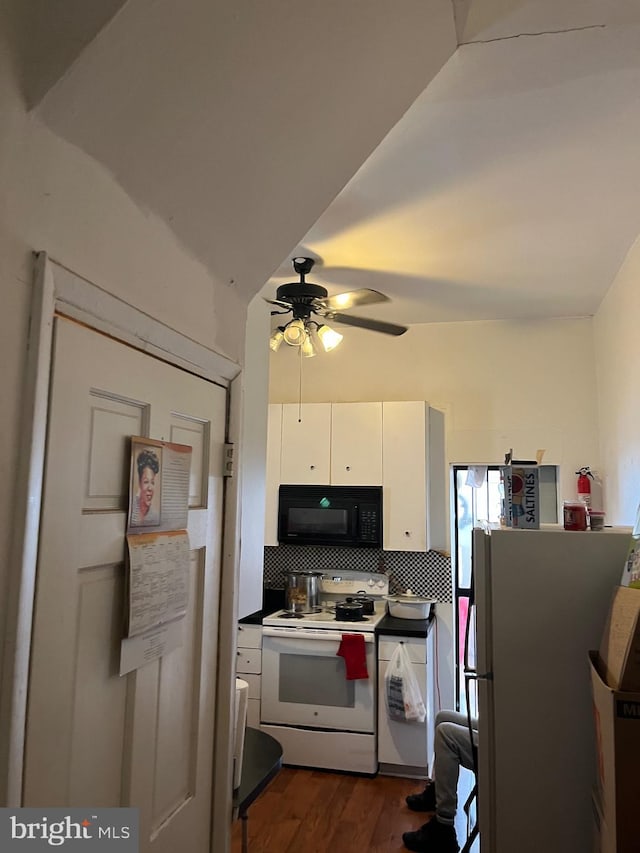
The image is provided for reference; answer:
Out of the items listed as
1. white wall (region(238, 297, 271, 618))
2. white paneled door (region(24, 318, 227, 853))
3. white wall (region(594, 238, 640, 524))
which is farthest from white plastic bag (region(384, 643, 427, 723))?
white paneled door (region(24, 318, 227, 853))

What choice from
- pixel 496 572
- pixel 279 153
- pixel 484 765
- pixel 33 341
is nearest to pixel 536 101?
pixel 279 153

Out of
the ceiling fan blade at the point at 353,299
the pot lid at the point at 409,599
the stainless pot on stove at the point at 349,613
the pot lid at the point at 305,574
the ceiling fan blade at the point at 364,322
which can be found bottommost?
the stainless pot on stove at the point at 349,613

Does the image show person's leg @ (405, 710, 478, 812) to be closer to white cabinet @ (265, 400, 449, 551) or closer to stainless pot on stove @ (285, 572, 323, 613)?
white cabinet @ (265, 400, 449, 551)

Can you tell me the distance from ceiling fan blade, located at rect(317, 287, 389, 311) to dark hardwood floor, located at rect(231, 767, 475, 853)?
2538 mm

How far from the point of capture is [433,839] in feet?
8.84

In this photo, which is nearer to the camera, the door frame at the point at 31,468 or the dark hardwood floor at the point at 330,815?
the door frame at the point at 31,468

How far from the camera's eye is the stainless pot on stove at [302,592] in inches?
156

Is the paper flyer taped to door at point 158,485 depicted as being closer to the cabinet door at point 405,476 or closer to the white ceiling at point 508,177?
the white ceiling at point 508,177

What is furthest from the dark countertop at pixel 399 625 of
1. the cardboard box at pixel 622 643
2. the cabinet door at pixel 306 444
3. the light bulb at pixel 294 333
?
the cardboard box at pixel 622 643

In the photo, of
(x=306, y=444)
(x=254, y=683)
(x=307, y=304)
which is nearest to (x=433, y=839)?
(x=254, y=683)

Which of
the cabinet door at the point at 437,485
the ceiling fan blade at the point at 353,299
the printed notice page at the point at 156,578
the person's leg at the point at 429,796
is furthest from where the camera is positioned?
the cabinet door at the point at 437,485

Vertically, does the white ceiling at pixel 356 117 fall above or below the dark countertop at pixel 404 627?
above

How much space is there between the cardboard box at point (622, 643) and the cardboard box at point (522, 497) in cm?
42

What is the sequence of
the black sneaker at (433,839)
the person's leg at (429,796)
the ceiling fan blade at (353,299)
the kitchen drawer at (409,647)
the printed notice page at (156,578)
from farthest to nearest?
1. the kitchen drawer at (409,647)
2. the person's leg at (429,796)
3. the ceiling fan blade at (353,299)
4. the black sneaker at (433,839)
5. the printed notice page at (156,578)
